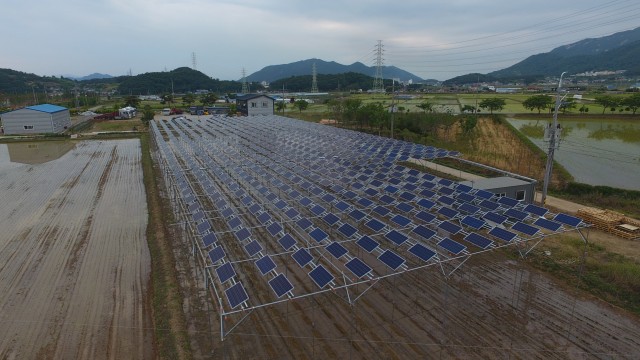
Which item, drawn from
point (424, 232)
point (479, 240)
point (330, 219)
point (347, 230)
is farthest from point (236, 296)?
point (479, 240)

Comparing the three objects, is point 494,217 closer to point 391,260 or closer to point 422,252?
point 422,252

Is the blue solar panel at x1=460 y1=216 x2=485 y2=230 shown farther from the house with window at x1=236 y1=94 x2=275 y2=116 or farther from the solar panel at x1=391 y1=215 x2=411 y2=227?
the house with window at x1=236 y1=94 x2=275 y2=116

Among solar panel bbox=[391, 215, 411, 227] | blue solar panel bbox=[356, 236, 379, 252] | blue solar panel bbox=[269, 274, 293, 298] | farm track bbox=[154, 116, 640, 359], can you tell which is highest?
solar panel bbox=[391, 215, 411, 227]

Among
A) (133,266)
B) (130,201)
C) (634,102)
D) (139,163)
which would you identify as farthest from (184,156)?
(634,102)

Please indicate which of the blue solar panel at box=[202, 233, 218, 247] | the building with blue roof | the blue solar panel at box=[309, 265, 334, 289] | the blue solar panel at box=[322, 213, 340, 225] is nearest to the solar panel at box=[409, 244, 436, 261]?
the blue solar panel at box=[309, 265, 334, 289]

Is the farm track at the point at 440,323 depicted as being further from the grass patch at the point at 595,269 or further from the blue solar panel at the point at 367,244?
the blue solar panel at the point at 367,244

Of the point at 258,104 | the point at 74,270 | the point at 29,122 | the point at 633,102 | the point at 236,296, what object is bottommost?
the point at 74,270
